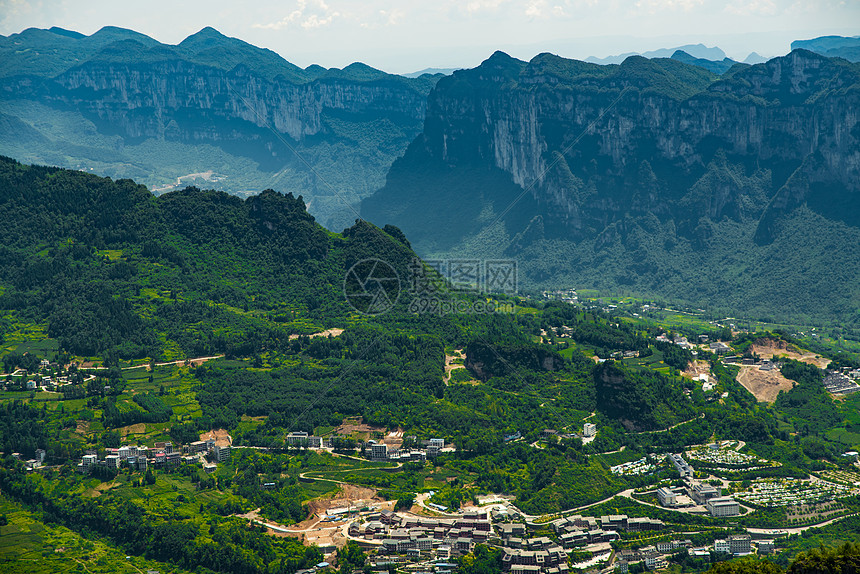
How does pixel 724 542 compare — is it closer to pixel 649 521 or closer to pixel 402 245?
pixel 649 521

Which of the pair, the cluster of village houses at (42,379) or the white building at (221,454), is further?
the cluster of village houses at (42,379)

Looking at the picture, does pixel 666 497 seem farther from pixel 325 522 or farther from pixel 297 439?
pixel 297 439

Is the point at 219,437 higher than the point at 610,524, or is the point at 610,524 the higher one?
the point at 219,437

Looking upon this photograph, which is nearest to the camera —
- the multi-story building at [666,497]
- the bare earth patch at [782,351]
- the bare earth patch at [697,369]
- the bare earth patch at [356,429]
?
the multi-story building at [666,497]

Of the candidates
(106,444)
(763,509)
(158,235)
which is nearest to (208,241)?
(158,235)

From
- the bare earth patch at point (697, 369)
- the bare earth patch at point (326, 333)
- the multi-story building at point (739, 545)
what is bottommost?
the multi-story building at point (739, 545)

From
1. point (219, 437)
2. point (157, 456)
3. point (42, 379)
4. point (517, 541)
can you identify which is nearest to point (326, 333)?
point (219, 437)

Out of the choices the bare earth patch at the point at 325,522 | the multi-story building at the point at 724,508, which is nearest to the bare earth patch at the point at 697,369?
the multi-story building at the point at 724,508

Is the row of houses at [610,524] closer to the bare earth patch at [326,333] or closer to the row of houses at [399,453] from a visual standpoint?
the row of houses at [399,453]

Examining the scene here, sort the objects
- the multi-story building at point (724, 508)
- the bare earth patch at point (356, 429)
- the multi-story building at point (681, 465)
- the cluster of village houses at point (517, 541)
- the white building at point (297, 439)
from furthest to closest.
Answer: the bare earth patch at point (356, 429) < the white building at point (297, 439) < the multi-story building at point (681, 465) < the multi-story building at point (724, 508) < the cluster of village houses at point (517, 541)
